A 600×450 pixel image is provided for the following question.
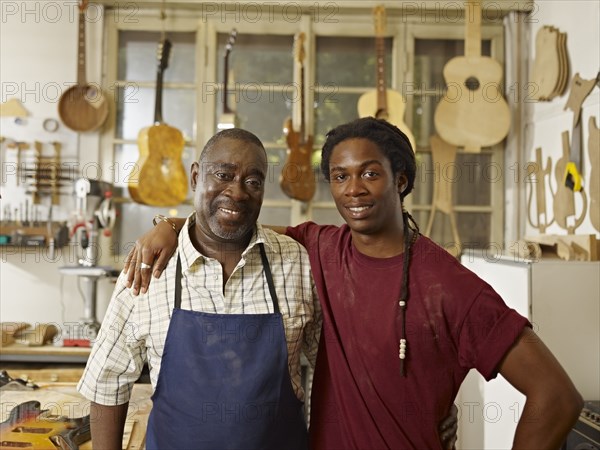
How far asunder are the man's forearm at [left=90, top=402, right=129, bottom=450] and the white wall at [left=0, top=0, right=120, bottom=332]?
7.02 feet

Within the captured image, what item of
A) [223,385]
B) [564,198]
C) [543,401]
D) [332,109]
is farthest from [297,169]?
[543,401]

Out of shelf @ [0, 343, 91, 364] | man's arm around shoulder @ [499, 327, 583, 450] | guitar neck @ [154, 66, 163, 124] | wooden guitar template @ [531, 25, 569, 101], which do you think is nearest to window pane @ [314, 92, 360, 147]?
guitar neck @ [154, 66, 163, 124]

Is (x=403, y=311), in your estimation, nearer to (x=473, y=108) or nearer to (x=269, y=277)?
(x=269, y=277)

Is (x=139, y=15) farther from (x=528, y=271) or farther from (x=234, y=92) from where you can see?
(x=528, y=271)

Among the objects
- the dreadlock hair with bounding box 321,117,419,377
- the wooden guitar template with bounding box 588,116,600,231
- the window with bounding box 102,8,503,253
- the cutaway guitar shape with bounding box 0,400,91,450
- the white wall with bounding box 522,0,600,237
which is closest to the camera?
the dreadlock hair with bounding box 321,117,419,377

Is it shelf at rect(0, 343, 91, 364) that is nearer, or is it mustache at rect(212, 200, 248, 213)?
mustache at rect(212, 200, 248, 213)

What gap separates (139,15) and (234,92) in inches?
31.1

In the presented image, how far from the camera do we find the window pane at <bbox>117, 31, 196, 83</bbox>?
3697mm

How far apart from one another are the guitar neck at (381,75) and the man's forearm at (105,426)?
2.51 meters

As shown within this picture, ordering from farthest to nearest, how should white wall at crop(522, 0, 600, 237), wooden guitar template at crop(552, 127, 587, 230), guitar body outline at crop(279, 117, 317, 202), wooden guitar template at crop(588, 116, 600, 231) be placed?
1. guitar body outline at crop(279, 117, 317, 202)
2. wooden guitar template at crop(552, 127, 587, 230)
3. white wall at crop(522, 0, 600, 237)
4. wooden guitar template at crop(588, 116, 600, 231)

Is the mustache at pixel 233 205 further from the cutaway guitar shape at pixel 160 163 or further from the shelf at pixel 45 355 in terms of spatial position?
the cutaway guitar shape at pixel 160 163

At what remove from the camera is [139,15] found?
12.1ft

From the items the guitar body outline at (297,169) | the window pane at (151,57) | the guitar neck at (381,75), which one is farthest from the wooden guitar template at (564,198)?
the window pane at (151,57)

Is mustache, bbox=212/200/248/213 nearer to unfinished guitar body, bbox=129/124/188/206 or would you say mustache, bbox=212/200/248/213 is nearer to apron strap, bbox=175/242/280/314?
apron strap, bbox=175/242/280/314
